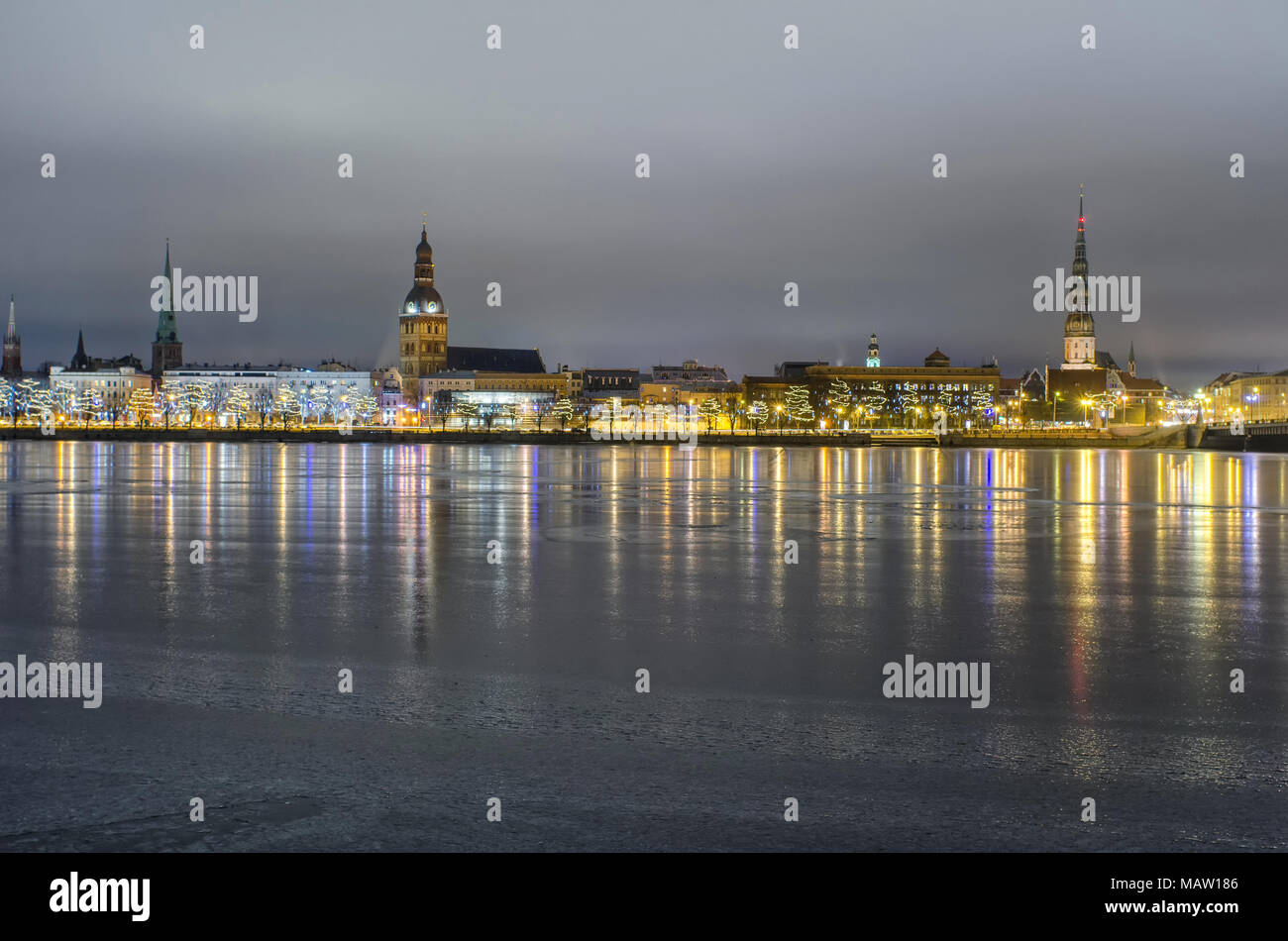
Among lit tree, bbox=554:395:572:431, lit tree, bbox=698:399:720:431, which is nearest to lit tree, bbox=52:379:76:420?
lit tree, bbox=554:395:572:431

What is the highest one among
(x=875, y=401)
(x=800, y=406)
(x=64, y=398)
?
(x=64, y=398)

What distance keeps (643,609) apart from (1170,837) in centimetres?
577

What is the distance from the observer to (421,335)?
17362 centimetres

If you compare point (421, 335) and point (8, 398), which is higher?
point (421, 335)

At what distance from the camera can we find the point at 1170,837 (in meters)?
4.33

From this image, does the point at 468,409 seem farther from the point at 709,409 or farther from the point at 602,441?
the point at 602,441

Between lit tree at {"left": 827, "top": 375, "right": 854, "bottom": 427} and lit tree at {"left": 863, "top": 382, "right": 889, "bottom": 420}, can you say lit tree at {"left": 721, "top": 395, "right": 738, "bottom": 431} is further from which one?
lit tree at {"left": 863, "top": 382, "right": 889, "bottom": 420}

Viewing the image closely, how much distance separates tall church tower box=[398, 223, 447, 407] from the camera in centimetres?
17425

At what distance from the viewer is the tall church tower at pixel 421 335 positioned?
17425 centimetres

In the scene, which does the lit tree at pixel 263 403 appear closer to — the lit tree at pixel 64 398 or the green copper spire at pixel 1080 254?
the lit tree at pixel 64 398

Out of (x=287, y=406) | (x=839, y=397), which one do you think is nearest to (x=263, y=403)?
(x=287, y=406)

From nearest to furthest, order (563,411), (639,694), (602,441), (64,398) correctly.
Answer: (639,694) → (602,441) → (563,411) → (64,398)

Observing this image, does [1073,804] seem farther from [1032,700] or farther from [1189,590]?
[1189,590]
